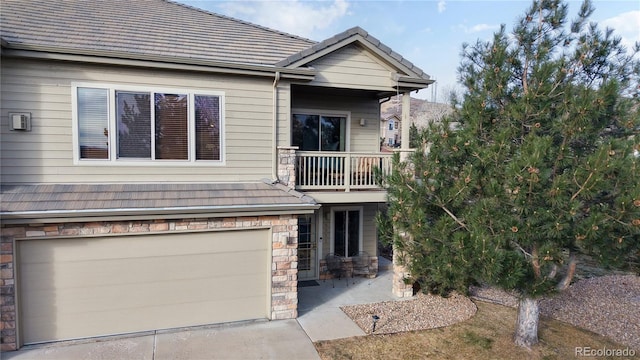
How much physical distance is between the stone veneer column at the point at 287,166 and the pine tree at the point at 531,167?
2402 mm

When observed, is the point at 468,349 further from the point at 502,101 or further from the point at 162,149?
the point at 162,149

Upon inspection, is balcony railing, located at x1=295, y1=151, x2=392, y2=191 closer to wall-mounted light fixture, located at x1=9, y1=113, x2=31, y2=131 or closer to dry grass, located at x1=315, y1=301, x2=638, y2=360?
dry grass, located at x1=315, y1=301, x2=638, y2=360

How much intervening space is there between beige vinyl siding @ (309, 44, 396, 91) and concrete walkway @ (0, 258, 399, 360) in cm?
486

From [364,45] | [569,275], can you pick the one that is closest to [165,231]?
[364,45]

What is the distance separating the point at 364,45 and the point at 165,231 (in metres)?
5.58

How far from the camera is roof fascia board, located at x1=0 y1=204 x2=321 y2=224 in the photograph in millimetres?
5459

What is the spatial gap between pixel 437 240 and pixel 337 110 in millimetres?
5057

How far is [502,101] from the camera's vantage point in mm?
5520

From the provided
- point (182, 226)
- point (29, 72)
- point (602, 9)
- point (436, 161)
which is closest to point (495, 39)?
point (602, 9)

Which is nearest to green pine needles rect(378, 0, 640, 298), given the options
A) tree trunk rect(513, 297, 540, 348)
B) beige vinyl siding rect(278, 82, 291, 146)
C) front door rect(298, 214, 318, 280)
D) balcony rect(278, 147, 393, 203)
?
tree trunk rect(513, 297, 540, 348)

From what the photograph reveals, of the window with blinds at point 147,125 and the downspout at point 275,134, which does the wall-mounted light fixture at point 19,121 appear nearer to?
the window with blinds at point 147,125

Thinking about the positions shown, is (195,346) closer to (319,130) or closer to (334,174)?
(334,174)

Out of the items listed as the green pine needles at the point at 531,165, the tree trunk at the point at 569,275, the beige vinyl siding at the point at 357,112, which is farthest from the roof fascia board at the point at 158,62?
the tree trunk at the point at 569,275

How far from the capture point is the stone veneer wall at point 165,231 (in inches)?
219
